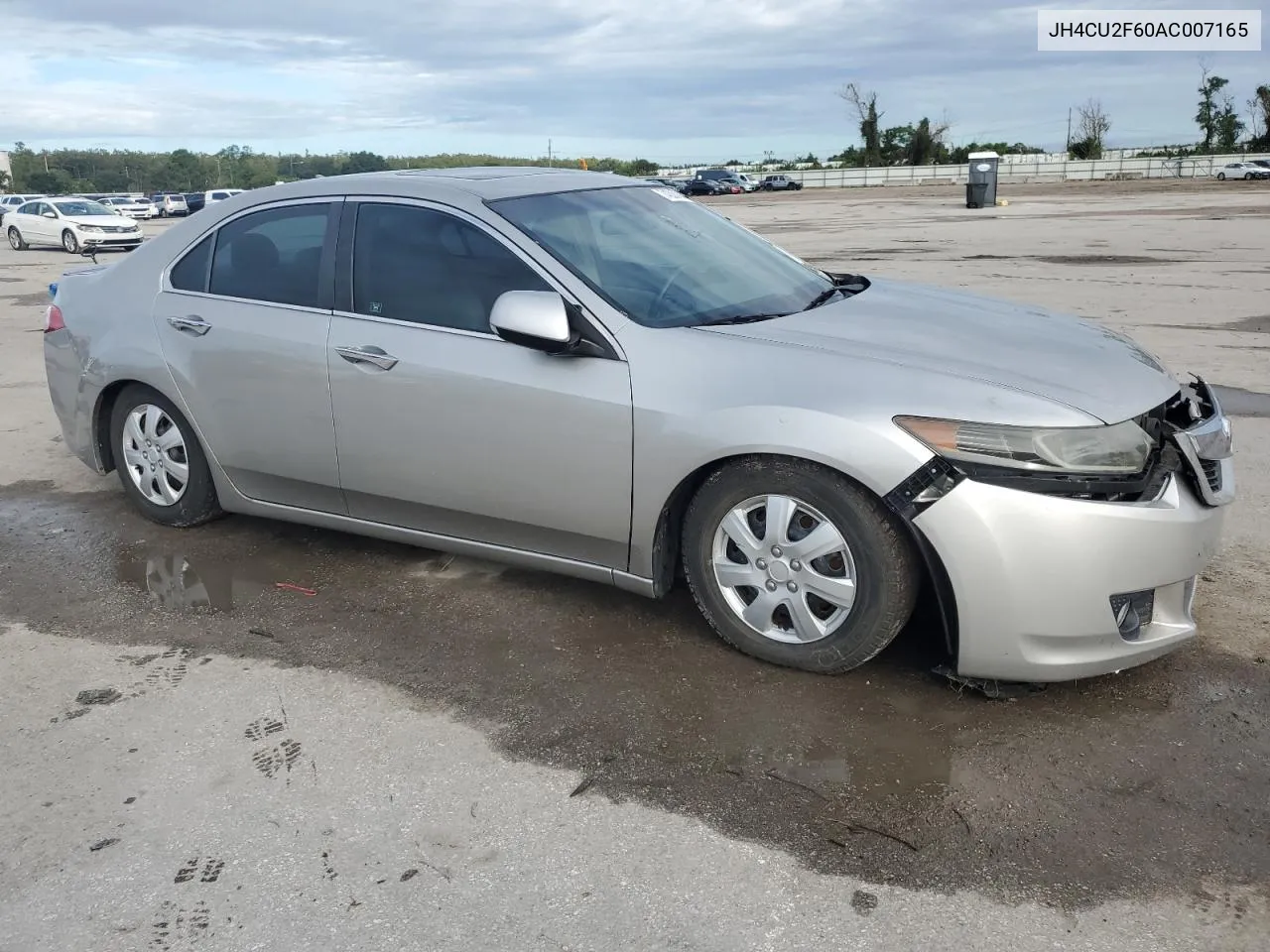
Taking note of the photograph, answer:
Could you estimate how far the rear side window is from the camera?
4938mm

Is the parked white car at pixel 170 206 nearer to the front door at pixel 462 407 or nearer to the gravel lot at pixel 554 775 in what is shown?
the gravel lot at pixel 554 775

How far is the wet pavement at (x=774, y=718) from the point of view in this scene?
109 inches

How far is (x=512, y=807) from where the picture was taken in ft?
9.82

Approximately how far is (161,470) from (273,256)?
1220 mm

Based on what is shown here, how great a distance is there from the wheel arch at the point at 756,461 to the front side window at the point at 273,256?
1787 millimetres

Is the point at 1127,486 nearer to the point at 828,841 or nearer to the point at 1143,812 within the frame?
the point at 1143,812

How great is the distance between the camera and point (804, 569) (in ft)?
11.6

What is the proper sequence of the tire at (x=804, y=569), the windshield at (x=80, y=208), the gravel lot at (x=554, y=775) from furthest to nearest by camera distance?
the windshield at (x=80, y=208) < the tire at (x=804, y=569) < the gravel lot at (x=554, y=775)

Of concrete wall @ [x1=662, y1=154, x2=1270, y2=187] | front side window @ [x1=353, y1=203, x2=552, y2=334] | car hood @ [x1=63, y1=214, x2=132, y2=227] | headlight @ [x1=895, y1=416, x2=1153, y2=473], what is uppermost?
concrete wall @ [x1=662, y1=154, x2=1270, y2=187]

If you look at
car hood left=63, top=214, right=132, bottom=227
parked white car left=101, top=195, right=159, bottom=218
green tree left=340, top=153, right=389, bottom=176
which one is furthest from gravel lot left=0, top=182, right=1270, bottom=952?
parked white car left=101, top=195, right=159, bottom=218

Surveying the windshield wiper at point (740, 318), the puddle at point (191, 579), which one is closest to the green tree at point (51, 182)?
the puddle at point (191, 579)

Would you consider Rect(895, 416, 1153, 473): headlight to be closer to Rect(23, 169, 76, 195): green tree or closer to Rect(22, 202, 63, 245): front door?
Rect(22, 202, 63, 245): front door

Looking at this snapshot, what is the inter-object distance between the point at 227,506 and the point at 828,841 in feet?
10.7

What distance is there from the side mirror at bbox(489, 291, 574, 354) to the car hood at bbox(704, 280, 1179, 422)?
509 mm
